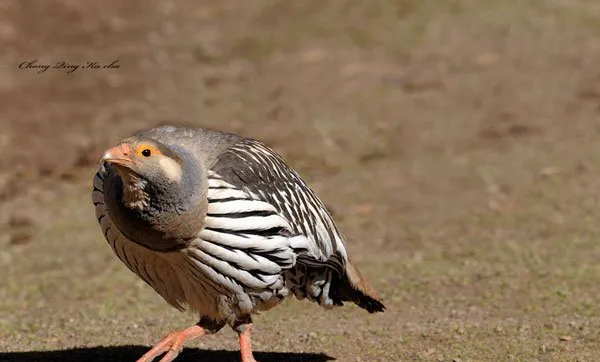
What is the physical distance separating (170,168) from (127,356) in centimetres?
211

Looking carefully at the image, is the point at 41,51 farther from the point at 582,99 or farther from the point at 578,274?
the point at 578,274

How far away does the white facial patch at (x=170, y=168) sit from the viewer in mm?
6203

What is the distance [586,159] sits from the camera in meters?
12.9

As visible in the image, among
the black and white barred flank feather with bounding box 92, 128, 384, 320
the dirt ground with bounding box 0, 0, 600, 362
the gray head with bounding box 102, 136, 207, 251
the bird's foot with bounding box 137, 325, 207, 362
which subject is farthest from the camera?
the dirt ground with bounding box 0, 0, 600, 362

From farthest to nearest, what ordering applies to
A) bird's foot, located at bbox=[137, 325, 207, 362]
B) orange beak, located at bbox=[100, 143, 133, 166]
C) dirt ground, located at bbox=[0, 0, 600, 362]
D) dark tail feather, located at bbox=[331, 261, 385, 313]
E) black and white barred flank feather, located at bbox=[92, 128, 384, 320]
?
1. dirt ground, located at bbox=[0, 0, 600, 362]
2. dark tail feather, located at bbox=[331, 261, 385, 313]
3. bird's foot, located at bbox=[137, 325, 207, 362]
4. black and white barred flank feather, located at bbox=[92, 128, 384, 320]
5. orange beak, located at bbox=[100, 143, 133, 166]

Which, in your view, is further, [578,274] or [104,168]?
[578,274]

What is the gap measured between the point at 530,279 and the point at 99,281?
3.69 meters

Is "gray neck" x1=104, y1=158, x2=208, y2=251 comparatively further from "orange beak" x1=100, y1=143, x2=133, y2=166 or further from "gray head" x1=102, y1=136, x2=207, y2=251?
"orange beak" x1=100, y1=143, x2=133, y2=166

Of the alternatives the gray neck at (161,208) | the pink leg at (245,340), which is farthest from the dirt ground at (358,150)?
the gray neck at (161,208)

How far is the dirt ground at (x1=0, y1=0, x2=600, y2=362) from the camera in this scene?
8.59 metres

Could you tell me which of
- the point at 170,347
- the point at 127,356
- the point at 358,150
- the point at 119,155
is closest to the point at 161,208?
the point at 119,155

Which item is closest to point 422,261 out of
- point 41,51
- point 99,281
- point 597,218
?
point 597,218

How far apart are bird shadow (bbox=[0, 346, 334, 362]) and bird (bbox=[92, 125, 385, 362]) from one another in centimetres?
61

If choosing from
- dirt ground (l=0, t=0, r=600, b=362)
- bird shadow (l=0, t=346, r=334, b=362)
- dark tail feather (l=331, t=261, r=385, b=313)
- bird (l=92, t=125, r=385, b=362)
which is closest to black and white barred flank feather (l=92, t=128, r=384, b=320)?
bird (l=92, t=125, r=385, b=362)
